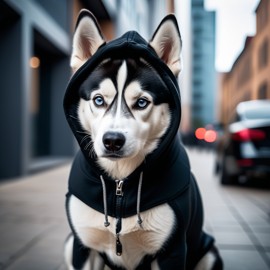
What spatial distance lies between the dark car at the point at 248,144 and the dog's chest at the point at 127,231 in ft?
15.2

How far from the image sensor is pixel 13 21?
7383 millimetres

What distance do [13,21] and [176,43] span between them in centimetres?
640

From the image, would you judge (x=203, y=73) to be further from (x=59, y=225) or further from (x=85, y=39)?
(x=85, y=39)

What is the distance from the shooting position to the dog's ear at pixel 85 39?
74.5 inches

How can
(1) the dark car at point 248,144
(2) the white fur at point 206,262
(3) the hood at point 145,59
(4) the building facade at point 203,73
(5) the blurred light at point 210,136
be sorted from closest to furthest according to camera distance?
(3) the hood at point 145,59 < (2) the white fur at point 206,262 < (1) the dark car at point 248,144 < (5) the blurred light at point 210,136 < (4) the building facade at point 203,73

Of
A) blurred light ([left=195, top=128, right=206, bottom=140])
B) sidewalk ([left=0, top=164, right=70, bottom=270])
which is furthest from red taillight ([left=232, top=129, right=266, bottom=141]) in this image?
blurred light ([left=195, top=128, right=206, bottom=140])

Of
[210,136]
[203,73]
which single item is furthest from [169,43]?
[203,73]

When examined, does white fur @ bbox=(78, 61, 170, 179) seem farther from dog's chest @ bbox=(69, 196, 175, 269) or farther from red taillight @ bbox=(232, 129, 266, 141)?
red taillight @ bbox=(232, 129, 266, 141)

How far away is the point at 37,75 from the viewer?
10.4m

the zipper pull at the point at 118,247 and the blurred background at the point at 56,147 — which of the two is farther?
the blurred background at the point at 56,147

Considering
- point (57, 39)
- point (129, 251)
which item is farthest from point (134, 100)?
point (57, 39)

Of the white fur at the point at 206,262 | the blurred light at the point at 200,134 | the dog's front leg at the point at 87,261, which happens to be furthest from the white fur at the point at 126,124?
Result: the blurred light at the point at 200,134

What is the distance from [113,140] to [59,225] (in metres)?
2.34

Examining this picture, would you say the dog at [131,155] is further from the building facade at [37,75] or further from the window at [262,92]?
the window at [262,92]
